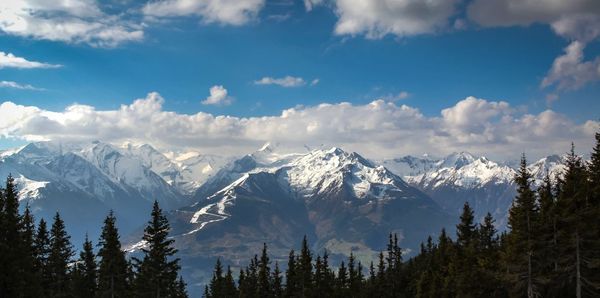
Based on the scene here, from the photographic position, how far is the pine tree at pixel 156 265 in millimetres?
55719

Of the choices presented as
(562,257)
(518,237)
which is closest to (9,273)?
(518,237)

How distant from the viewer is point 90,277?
77.4 m

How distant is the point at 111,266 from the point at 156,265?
7.15 m

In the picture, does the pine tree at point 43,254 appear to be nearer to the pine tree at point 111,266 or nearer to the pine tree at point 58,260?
the pine tree at point 58,260

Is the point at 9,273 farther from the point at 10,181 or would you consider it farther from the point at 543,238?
the point at 543,238

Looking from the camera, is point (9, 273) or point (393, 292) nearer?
point (9, 273)

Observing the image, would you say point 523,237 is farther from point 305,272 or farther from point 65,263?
point 65,263

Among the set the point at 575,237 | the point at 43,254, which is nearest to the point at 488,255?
the point at 575,237

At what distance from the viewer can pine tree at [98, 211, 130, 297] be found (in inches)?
2376

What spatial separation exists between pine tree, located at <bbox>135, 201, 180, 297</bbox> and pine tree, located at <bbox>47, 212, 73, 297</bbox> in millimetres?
19232

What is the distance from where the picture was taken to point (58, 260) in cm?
7219

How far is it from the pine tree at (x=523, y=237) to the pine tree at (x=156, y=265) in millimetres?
31136

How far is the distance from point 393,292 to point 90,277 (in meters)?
78.0

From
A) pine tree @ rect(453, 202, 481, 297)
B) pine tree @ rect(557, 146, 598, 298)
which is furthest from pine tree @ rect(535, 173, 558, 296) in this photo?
pine tree @ rect(453, 202, 481, 297)
